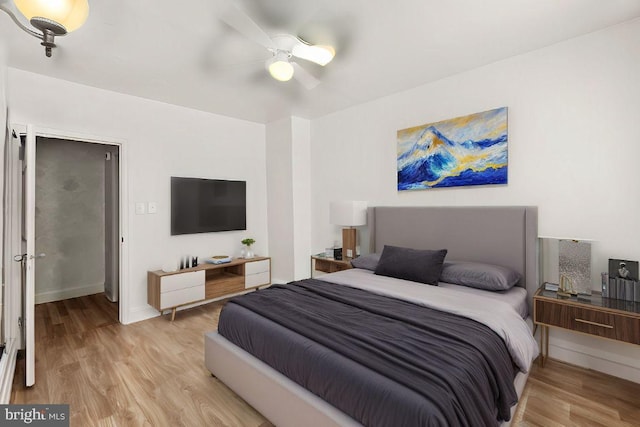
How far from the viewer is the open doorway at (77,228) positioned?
4168 mm

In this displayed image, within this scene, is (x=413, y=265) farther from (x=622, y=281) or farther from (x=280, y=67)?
(x=280, y=67)

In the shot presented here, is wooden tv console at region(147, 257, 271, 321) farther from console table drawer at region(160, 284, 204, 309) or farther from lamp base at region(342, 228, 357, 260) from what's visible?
lamp base at region(342, 228, 357, 260)

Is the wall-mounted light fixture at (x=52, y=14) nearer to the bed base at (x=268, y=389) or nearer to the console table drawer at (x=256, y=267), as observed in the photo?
the bed base at (x=268, y=389)

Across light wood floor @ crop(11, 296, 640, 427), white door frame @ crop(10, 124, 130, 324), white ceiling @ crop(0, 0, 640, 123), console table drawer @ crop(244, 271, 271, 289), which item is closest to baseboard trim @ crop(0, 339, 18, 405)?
light wood floor @ crop(11, 296, 640, 427)

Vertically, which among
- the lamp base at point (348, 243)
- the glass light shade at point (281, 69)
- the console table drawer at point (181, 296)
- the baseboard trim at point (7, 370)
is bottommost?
the baseboard trim at point (7, 370)

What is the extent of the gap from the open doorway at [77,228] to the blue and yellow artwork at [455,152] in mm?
3598

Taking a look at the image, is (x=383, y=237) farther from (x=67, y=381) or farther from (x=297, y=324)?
(x=67, y=381)

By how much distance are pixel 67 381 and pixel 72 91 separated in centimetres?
280

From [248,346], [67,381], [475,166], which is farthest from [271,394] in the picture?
[475,166]

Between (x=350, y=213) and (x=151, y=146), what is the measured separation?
8.53ft

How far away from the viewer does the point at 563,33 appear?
2.45 meters

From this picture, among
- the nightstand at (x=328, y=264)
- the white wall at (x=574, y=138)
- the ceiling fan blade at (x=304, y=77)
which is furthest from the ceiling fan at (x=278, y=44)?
the nightstand at (x=328, y=264)

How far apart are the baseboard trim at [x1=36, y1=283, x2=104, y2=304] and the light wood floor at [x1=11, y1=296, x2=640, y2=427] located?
1.38 meters

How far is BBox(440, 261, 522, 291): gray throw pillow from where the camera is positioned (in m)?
2.47
